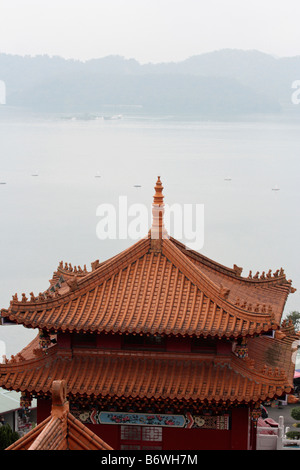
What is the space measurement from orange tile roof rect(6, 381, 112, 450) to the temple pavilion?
3895 millimetres

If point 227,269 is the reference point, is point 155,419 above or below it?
below

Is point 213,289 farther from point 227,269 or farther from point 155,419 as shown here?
point 155,419

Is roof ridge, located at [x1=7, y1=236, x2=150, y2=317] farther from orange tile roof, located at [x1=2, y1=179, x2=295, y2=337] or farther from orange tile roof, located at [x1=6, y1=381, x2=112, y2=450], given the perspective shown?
orange tile roof, located at [x1=6, y1=381, x2=112, y2=450]

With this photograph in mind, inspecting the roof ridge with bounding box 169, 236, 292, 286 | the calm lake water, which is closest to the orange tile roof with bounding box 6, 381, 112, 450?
the roof ridge with bounding box 169, 236, 292, 286

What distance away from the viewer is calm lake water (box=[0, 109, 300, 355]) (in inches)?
2975

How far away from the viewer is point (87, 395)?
50.1ft

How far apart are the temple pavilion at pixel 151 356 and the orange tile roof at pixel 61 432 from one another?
3895mm

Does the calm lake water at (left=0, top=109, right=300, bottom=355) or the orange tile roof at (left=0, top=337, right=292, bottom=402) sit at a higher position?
the orange tile roof at (left=0, top=337, right=292, bottom=402)

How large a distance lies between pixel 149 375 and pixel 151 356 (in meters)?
0.48

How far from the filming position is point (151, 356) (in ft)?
52.1

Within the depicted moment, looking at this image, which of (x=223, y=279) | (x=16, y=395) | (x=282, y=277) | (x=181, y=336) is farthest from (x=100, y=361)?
(x=16, y=395)

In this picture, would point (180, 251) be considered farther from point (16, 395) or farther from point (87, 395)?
point (16, 395)

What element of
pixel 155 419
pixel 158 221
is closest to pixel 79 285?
pixel 158 221
